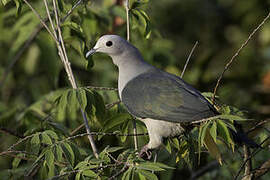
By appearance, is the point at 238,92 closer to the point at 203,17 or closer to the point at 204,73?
the point at 204,73

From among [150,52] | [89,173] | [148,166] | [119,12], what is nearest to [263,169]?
[148,166]

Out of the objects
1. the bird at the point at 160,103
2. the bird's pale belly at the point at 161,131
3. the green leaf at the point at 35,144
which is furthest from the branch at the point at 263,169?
the green leaf at the point at 35,144

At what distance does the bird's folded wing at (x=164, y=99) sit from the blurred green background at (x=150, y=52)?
12.7 inches

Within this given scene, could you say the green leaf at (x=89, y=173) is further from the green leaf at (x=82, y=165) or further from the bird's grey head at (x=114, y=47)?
the bird's grey head at (x=114, y=47)

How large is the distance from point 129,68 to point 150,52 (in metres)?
2.05

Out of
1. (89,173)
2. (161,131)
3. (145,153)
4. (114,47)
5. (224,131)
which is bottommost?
(145,153)

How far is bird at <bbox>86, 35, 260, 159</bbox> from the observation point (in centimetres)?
279

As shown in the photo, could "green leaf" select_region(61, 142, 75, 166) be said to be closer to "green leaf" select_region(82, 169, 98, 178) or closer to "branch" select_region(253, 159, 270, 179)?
"green leaf" select_region(82, 169, 98, 178)

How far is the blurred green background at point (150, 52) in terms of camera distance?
390 cm

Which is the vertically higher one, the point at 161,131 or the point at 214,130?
the point at 214,130

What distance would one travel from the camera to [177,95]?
2926 mm

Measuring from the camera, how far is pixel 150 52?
5352 mm

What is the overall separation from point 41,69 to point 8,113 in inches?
97.5

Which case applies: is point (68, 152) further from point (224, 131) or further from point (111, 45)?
point (111, 45)
